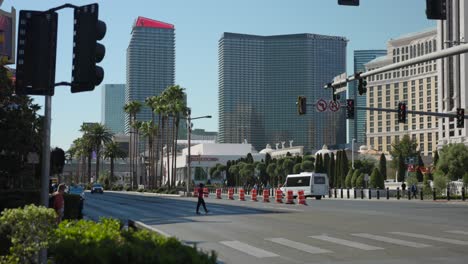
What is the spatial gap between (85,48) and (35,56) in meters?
0.71

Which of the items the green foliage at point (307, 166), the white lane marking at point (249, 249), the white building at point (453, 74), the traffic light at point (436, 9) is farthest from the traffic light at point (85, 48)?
the white building at point (453, 74)

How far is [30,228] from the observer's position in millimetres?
7785

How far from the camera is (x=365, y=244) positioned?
51.7 feet

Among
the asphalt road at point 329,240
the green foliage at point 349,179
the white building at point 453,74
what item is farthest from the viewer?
the white building at point 453,74

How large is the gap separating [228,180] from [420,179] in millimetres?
50942

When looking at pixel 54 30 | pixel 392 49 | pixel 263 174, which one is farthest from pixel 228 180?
pixel 54 30

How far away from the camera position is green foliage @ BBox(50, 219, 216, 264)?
634cm

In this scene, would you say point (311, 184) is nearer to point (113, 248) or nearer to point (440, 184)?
point (440, 184)

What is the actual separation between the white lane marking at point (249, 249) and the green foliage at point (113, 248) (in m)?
5.83

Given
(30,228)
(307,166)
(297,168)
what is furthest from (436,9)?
(297,168)

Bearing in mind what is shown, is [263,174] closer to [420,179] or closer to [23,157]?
[420,179]

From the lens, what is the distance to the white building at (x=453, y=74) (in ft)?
455

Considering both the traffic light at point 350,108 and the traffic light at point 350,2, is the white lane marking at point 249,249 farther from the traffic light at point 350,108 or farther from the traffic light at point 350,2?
the traffic light at point 350,108

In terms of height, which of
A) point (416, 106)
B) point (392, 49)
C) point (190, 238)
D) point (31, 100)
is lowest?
point (190, 238)
